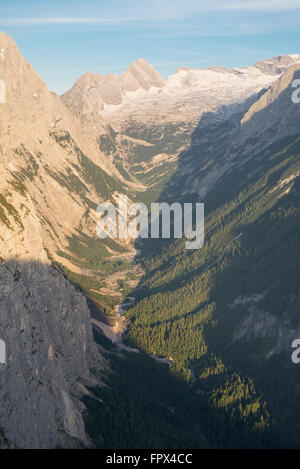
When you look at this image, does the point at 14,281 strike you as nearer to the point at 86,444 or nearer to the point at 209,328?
the point at 86,444

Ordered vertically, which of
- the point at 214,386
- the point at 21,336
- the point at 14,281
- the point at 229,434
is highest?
the point at 14,281

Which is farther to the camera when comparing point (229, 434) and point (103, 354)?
point (103, 354)

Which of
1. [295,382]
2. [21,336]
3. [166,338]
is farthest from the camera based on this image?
[166,338]

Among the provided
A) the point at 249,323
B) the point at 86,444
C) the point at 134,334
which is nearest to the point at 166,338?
the point at 134,334

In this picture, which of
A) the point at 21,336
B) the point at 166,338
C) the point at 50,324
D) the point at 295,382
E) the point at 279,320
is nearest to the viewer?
the point at 21,336

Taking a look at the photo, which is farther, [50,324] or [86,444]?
[50,324]

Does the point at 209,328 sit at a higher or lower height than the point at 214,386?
higher

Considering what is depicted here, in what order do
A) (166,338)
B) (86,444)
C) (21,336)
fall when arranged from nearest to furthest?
(21,336) → (86,444) → (166,338)

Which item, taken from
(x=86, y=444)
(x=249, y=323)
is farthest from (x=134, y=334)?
(x=86, y=444)

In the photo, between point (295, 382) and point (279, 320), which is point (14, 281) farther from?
point (279, 320)
